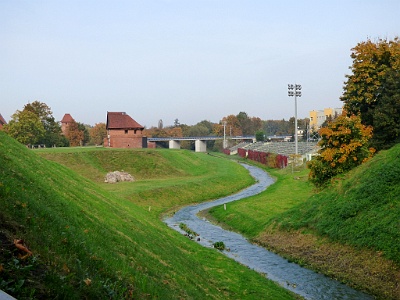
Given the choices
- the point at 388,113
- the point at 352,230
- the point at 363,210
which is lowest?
the point at 352,230

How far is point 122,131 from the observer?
10544 cm

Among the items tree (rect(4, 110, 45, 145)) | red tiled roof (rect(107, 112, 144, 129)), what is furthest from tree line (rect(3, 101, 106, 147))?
red tiled roof (rect(107, 112, 144, 129))

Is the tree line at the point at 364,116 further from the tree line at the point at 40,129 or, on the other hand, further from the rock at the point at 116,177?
the tree line at the point at 40,129

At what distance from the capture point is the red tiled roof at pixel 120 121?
10494 centimetres

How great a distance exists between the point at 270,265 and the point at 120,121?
81163mm

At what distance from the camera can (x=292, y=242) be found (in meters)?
33.8

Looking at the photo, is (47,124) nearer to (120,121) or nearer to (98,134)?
(120,121)

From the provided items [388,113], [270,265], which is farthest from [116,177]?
[270,265]

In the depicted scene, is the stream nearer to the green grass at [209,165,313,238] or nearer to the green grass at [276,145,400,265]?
the green grass at [209,165,313,238]

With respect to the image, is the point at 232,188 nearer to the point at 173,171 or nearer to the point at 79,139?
the point at 173,171

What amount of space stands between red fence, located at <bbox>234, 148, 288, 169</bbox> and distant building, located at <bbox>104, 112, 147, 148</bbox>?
32643mm

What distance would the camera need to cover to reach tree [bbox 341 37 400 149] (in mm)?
47406

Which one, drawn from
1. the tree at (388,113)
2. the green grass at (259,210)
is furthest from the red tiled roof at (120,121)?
the tree at (388,113)

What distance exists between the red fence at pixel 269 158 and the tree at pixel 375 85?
47.1 m
